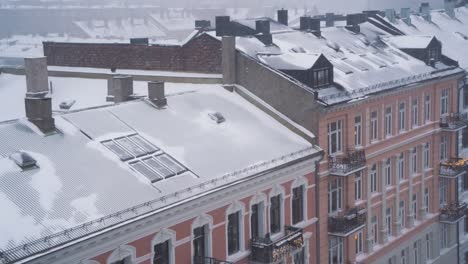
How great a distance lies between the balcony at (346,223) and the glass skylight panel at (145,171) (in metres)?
11.3

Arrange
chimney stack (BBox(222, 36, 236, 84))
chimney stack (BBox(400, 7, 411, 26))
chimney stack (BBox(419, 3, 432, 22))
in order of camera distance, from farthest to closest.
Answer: chimney stack (BBox(419, 3, 432, 22)), chimney stack (BBox(400, 7, 411, 26)), chimney stack (BBox(222, 36, 236, 84))

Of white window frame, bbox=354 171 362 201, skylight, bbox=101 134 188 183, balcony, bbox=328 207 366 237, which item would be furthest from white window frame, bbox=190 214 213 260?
white window frame, bbox=354 171 362 201

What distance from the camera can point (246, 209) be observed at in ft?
92.2

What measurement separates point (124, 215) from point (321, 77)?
636 inches

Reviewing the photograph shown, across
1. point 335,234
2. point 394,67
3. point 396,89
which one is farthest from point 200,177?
point 394,67

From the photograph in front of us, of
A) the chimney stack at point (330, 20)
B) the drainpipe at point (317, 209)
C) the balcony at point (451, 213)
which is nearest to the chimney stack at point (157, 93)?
the drainpipe at point (317, 209)

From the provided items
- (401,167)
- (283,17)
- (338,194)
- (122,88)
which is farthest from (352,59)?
(122,88)

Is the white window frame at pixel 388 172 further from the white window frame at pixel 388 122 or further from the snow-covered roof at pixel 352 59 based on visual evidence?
the snow-covered roof at pixel 352 59

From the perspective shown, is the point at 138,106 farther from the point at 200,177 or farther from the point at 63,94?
the point at 63,94

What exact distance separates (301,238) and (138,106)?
866cm

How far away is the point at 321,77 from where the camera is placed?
35.6m

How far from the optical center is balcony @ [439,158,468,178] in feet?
148

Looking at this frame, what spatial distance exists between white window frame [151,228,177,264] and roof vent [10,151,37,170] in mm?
4505

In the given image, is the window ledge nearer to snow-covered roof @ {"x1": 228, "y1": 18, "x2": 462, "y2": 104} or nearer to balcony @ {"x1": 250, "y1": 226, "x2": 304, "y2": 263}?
balcony @ {"x1": 250, "y1": 226, "x2": 304, "y2": 263}
